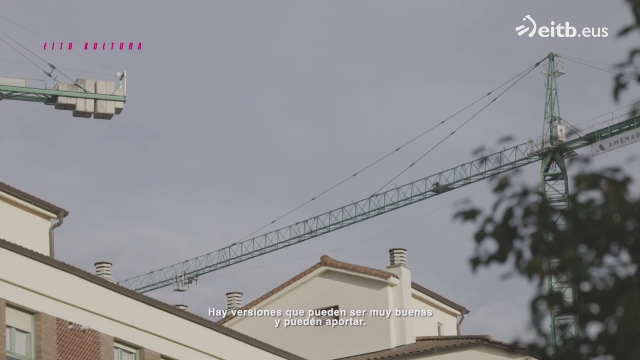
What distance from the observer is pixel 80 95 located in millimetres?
58281

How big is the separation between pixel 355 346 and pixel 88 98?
19682 millimetres

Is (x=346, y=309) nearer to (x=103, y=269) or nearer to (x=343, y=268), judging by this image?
(x=343, y=268)

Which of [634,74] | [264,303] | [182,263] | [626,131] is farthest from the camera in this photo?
[182,263]

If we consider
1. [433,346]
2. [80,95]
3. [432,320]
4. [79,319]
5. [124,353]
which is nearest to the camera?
[79,319]

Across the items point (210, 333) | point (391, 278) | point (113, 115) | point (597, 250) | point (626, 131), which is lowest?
point (597, 250)

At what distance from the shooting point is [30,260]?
2577 centimetres

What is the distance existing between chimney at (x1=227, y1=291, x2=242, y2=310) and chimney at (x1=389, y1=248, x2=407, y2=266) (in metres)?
7.90

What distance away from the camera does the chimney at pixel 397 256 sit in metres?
45.5

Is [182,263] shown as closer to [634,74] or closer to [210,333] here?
[210,333]

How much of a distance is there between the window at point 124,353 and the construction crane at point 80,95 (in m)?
29.2

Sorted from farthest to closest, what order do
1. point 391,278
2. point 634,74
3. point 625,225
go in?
point 391,278, point 634,74, point 625,225

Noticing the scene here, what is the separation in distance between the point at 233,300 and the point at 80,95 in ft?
42.9

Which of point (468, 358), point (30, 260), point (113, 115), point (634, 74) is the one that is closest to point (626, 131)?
point (113, 115)

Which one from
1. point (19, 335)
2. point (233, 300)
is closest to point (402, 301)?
point (233, 300)
